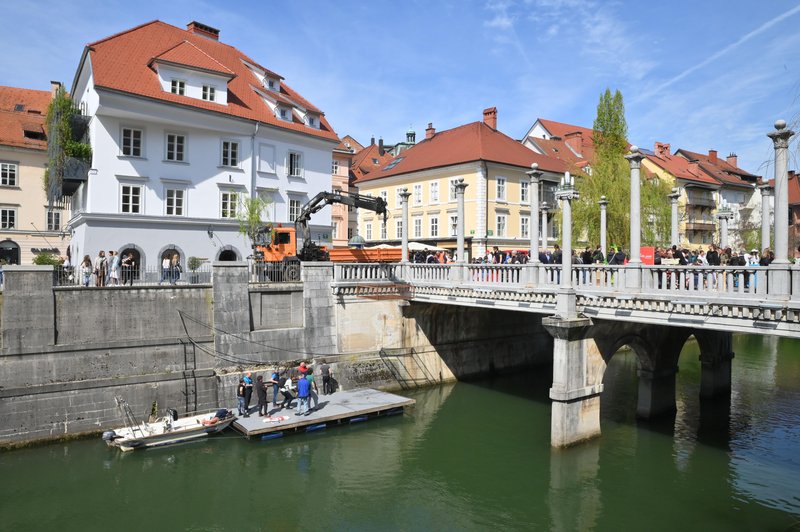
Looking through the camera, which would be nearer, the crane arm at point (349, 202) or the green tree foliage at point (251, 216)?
the crane arm at point (349, 202)

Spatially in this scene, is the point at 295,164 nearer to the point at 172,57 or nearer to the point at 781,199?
Result: the point at 172,57

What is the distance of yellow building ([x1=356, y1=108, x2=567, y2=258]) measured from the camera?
4394cm

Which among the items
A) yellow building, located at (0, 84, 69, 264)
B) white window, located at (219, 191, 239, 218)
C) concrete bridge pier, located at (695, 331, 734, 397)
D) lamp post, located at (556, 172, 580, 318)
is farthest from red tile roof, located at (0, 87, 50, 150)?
concrete bridge pier, located at (695, 331, 734, 397)

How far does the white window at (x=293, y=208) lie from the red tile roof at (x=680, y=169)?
4004cm

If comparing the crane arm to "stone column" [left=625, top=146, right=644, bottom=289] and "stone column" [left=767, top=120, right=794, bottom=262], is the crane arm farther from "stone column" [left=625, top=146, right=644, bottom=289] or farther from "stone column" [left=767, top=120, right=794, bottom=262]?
"stone column" [left=767, top=120, right=794, bottom=262]

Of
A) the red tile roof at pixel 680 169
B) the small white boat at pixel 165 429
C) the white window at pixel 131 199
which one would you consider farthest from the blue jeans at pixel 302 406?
the red tile roof at pixel 680 169

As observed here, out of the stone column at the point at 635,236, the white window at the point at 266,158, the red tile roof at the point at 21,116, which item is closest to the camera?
the stone column at the point at 635,236

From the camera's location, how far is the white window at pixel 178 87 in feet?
98.9

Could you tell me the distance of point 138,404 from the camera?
19.6 meters

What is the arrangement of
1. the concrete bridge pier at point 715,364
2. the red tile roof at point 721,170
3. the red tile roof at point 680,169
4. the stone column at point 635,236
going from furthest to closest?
the red tile roof at point 721,170
the red tile roof at point 680,169
the concrete bridge pier at point 715,364
the stone column at point 635,236

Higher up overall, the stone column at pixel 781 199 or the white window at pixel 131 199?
the white window at pixel 131 199

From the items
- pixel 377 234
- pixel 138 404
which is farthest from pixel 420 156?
pixel 138 404

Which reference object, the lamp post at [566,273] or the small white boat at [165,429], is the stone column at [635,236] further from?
the small white boat at [165,429]

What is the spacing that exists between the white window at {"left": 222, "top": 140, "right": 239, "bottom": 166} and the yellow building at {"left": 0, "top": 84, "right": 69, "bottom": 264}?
55.6 feet
